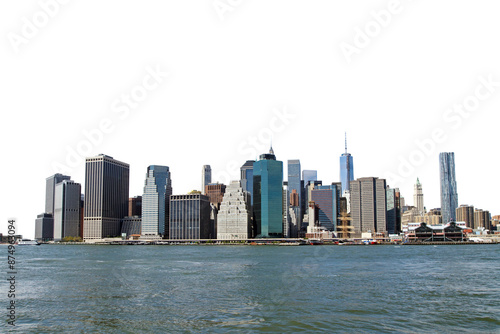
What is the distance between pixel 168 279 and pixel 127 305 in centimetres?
1987

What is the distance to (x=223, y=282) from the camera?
188ft

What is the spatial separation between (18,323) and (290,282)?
31.5m

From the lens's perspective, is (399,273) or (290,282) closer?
(290,282)

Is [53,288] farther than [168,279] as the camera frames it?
No

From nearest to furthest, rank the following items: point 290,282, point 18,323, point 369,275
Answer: point 18,323 < point 290,282 < point 369,275

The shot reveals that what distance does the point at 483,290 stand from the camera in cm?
4978

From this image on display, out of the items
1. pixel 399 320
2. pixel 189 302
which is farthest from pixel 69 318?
pixel 399 320


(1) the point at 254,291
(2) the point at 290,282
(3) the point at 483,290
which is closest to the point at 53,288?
(1) the point at 254,291

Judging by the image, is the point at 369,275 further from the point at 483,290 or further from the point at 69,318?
the point at 69,318

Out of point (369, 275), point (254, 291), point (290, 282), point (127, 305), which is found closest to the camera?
point (127, 305)

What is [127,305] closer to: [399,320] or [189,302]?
[189,302]

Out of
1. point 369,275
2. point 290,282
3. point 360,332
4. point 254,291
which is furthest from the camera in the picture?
point 369,275

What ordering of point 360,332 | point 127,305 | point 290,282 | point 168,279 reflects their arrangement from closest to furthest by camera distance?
point 360,332 → point 127,305 → point 290,282 → point 168,279

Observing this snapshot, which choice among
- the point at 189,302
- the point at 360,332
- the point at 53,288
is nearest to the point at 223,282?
the point at 189,302
